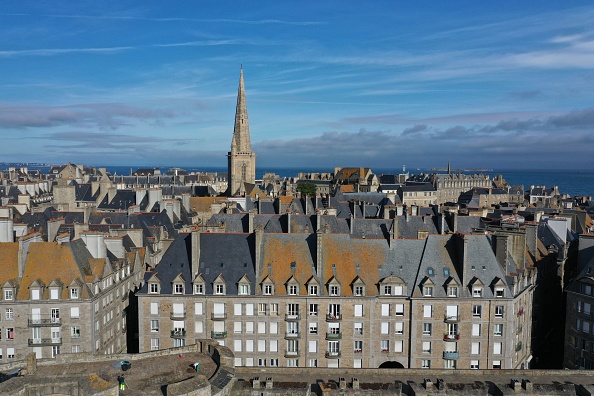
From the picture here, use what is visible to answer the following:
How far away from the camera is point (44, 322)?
4347cm

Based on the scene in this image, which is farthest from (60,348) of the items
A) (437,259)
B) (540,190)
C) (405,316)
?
(540,190)

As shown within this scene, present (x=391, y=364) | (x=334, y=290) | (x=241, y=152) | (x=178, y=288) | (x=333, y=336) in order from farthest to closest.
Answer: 1. (x=241, y=152)
2. (x=391, y=364)
3. (x=178, y=288)
4. (x=334, y=290)
5. (x=333, y=336)

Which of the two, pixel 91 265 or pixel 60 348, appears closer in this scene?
pixel 60 348

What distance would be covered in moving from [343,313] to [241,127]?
368ft

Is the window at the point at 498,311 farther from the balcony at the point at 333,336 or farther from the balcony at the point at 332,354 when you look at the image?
the balcony at the point at 332,354

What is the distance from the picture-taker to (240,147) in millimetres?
149875

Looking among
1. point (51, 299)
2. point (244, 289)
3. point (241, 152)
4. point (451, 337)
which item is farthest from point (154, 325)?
point (241, 152)

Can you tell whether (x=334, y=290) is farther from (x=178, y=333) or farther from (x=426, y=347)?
(x=178, y=333)

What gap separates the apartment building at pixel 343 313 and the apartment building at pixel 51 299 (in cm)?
472

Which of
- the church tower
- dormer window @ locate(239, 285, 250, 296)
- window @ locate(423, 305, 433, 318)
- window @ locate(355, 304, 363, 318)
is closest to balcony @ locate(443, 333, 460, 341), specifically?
window @ locate(423, 305, 433, 318)

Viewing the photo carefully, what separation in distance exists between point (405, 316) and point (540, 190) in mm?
127930

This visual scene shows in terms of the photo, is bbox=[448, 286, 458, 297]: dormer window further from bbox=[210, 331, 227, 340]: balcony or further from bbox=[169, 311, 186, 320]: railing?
bbox=[169, 311, 186, 320]: railing

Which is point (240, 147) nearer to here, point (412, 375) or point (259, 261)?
point (259, 261)

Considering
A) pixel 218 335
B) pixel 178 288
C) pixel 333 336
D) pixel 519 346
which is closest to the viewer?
pixel 333 336
